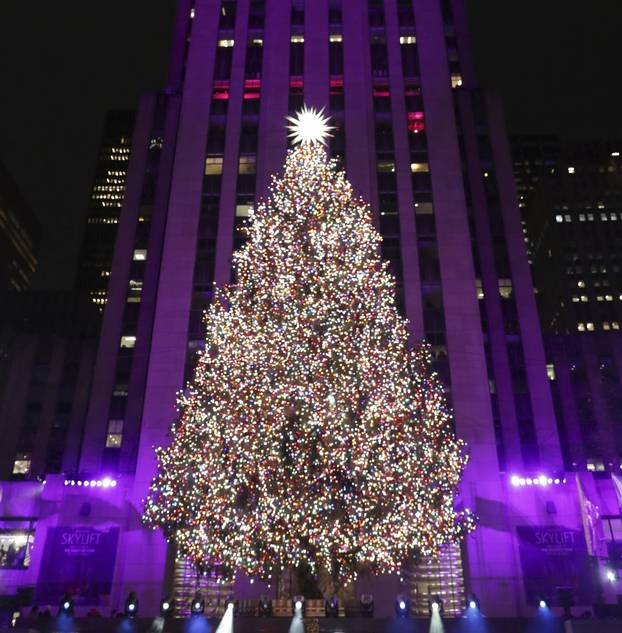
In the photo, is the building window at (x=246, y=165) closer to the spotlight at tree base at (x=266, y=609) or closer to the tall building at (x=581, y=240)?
the spotlight at tree base at (x=266, y=609)

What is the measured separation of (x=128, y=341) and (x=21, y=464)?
20396mm

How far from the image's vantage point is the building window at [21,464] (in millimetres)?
53656

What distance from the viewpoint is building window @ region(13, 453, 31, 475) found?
53656 millimetres

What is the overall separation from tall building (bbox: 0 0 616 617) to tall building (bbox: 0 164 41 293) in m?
85.8

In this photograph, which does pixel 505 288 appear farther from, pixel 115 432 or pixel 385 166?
pixel 115 432

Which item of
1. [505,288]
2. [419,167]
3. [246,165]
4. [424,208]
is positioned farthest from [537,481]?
[246,165]

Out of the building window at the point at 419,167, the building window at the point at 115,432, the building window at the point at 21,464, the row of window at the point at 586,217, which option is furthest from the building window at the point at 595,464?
the row of window at the point at 586,217

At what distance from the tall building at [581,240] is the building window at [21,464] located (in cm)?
8542

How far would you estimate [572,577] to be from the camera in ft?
108

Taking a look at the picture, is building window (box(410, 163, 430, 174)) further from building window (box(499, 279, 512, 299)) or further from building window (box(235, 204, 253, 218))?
building window (box(235, 204, 253, 218))

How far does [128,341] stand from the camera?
143 feet


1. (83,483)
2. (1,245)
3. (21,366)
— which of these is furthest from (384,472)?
(1,245)

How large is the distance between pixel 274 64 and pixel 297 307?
3386 cm

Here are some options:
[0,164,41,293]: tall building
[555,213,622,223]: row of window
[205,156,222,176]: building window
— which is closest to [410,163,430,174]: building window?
[205,156,222,176]: building window
